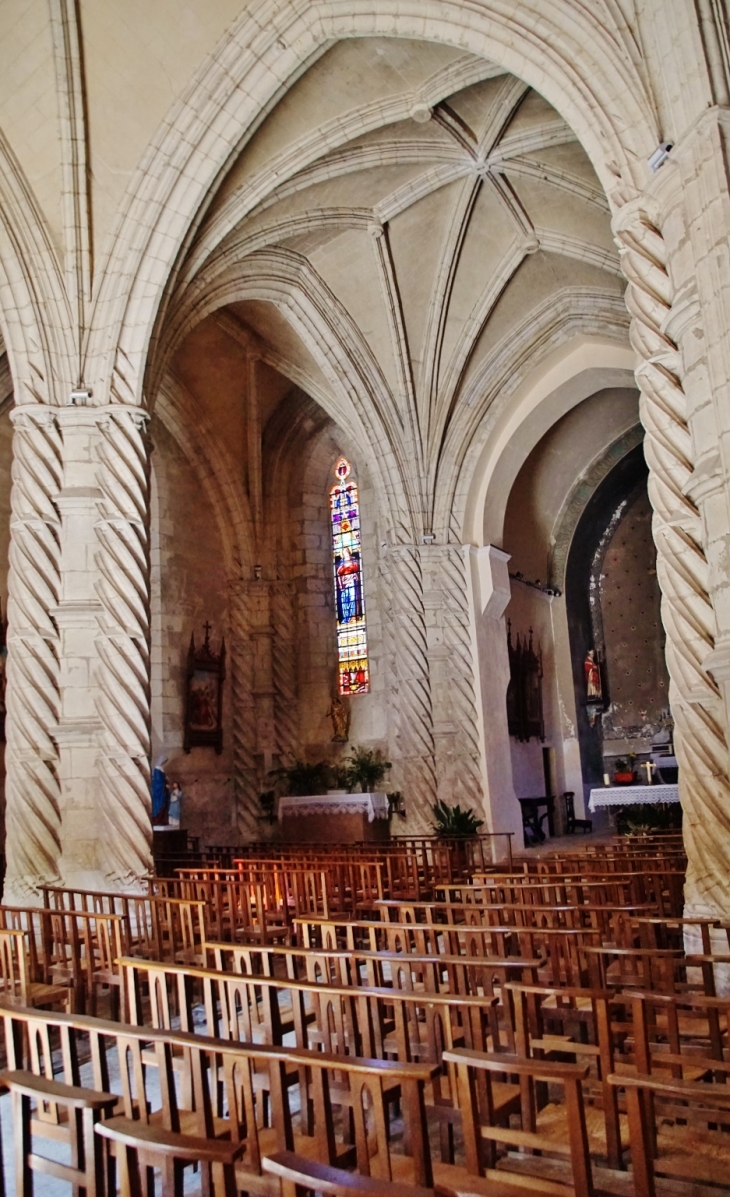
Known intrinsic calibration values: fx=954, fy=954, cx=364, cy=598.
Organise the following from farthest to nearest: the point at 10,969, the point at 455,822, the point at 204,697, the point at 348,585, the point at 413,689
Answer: the point at 348,585 → the point at 204,697 → the point at 413,689 → the point at 455,822 → the point at 10,969

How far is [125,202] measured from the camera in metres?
10.9

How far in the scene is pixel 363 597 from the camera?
18.0 metres

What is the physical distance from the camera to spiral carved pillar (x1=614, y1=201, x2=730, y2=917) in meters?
6.07

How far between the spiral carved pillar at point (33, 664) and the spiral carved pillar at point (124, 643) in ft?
1.63

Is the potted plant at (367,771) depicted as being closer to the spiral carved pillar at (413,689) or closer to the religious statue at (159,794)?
the spiral carved pillar at (413,689)

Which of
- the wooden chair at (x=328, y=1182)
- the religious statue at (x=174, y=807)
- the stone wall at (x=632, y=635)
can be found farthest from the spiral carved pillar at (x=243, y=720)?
the wooden chair at (x=328, y=1182)

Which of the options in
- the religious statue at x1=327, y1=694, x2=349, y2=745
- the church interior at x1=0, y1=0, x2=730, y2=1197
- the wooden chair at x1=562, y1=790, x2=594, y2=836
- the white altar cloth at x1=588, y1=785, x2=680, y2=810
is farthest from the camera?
the wooden chair at x1=562, y1=790, x2=594, y2=836

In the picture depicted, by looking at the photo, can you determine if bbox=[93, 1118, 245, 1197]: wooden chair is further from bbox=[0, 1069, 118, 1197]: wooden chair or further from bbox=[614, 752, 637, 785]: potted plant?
bbox=[614, 752, 637, 785]: potted plant

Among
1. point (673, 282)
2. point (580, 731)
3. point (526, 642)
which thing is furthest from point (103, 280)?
point (580, 731)

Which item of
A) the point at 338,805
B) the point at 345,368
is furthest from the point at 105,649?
the point at 345,368

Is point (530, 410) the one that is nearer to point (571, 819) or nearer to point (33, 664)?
point (571, 819)

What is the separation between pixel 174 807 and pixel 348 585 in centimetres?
576

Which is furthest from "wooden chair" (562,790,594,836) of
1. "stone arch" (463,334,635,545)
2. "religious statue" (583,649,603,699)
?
"stone arch" (463,334,635,545)

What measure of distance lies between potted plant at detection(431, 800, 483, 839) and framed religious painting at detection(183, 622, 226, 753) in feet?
14.0
